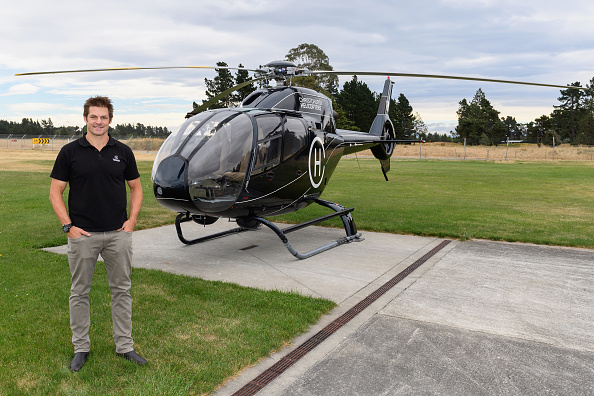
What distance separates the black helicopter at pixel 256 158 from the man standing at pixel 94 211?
2.43 meters

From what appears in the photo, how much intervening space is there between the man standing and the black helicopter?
2.43 metres

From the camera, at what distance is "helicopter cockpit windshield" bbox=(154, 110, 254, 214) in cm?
612

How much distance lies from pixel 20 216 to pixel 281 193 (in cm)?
745

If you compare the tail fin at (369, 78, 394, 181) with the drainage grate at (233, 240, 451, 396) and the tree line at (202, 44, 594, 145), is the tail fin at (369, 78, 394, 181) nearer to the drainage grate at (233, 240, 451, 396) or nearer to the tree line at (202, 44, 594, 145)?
the drainage grate at (233, 240, 451, 396)

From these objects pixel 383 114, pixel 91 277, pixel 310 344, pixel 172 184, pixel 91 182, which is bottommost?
pixel 310 344

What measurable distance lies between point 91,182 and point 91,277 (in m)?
0.79

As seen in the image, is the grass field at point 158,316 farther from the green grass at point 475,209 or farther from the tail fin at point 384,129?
the tail fin at point 384,129

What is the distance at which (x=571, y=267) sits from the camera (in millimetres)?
6922

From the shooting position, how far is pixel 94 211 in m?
3.49

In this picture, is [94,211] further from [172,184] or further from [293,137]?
[293,137]

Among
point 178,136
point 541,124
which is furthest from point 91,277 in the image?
point 541,124

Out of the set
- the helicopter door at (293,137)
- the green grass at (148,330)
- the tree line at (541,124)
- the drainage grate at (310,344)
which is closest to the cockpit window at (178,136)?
the helicopter door at (293,137)

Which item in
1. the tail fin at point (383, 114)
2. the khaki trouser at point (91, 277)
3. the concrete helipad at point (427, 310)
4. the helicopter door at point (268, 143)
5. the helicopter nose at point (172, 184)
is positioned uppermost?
the tail fin at point (383, 114)

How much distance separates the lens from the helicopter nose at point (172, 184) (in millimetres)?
6055
